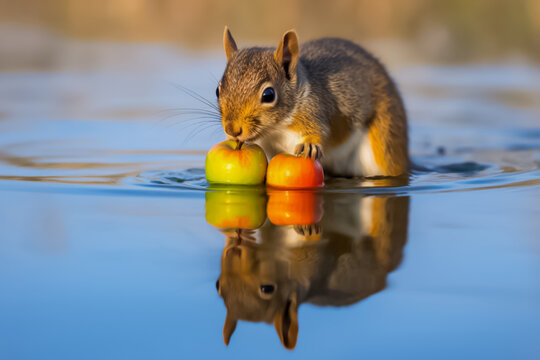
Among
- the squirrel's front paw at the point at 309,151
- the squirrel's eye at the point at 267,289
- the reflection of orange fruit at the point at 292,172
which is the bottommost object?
the squirrel's eye at the point at 267,289

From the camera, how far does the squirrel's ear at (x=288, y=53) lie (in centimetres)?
486

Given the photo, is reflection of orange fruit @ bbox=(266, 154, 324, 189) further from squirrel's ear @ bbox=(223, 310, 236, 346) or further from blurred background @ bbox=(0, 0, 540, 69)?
blurred background @ bbox=(0, 0, 540, 69)

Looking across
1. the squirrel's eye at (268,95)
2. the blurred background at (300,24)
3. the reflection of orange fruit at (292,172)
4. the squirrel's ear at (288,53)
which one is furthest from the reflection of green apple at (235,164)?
the blurred background at (300,24)

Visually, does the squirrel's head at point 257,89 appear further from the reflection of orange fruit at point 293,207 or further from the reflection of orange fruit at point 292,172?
the reflection of orange fruit at point 293,207

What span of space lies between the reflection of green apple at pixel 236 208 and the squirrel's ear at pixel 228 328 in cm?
125

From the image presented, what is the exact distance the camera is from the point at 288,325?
92.3 inches

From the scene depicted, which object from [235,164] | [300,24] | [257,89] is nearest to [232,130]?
[235,164]

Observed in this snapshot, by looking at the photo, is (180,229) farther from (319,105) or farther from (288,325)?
(319,105)

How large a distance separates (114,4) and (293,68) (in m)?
15.6

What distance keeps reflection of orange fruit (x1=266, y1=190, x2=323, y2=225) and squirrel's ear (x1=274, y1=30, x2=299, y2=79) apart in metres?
0.82

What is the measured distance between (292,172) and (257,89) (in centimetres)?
53

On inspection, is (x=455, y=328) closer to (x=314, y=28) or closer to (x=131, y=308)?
(x=131, y=308)

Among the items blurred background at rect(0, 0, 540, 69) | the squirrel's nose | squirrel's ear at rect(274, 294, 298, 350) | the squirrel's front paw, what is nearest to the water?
squirrel's ear at rect(274, 294, 298, 350)

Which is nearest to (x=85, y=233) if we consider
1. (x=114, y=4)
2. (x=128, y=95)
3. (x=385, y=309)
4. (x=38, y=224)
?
(x=38, y=224)
